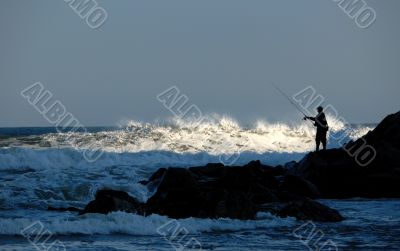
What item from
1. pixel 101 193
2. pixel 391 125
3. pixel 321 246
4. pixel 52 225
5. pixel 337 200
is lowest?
pixel 52 225

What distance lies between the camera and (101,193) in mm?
13891

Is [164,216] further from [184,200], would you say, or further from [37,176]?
[37,176]

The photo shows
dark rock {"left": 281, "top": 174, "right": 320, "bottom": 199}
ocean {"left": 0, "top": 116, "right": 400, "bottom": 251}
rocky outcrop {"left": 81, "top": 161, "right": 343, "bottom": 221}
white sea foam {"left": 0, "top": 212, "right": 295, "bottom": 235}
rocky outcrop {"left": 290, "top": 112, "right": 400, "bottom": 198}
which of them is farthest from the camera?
rocky outcrop {"left": 290, "top": 112, "right": 400, "bottom": 198}

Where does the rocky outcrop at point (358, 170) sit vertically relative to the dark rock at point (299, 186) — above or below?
above

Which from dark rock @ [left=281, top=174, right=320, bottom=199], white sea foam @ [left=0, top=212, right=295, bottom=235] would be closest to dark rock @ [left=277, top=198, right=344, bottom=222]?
white sea foam @ [left=0, top=212, right=295, bottom=235]

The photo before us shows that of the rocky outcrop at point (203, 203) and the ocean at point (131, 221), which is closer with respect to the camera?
the ocean at point (131, 221)

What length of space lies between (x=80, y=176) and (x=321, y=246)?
1206 cm

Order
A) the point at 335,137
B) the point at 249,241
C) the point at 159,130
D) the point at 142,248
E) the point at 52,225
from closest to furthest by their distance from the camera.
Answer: the point at 142,248 → the point at 249,241 → the point at 52,225 → the point at 335,137 → the point at 159,130

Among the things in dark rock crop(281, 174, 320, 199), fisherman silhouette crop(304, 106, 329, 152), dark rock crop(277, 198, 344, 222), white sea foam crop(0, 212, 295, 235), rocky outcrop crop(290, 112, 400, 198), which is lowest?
white sea foam crop(0, 212, 295, 235)

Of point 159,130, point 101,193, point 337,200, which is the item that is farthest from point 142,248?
point 159,130

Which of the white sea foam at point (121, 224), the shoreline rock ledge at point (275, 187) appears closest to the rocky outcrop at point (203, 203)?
the shoreline rock ledge at point (275, 187)

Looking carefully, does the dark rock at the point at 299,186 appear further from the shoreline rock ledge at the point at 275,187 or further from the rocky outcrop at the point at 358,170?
the rocky outcrop at the point at 358,170

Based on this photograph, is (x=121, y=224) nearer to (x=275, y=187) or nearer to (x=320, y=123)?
(x=275, y=187)

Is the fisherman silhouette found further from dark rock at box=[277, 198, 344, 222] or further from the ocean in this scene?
dark rock at box=[277, 198, 344, 222]
